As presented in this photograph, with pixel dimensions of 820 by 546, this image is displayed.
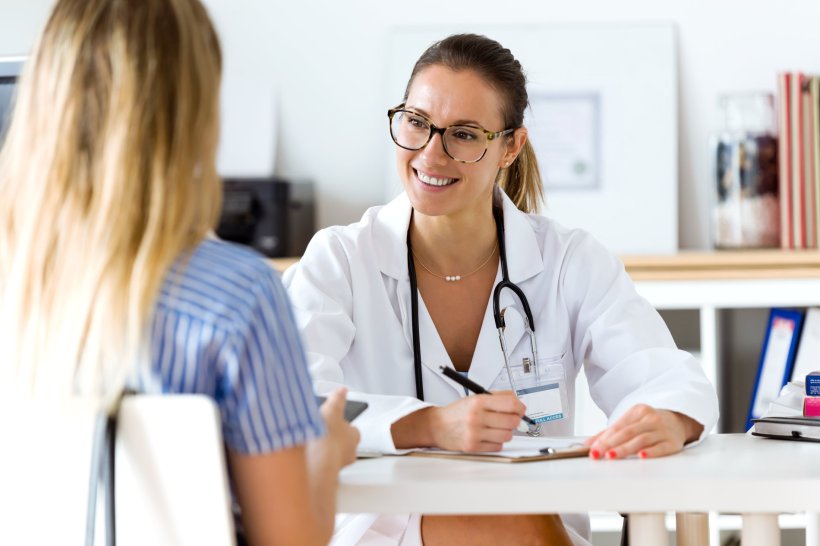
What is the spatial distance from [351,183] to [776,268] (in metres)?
1.17

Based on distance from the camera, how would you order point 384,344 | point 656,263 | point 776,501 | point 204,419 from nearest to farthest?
1. point 204,419
2. point 776,501
3. point 384,344
4. point 656,263

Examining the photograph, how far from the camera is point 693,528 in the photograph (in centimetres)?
142

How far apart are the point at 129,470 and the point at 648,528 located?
59 centimetres

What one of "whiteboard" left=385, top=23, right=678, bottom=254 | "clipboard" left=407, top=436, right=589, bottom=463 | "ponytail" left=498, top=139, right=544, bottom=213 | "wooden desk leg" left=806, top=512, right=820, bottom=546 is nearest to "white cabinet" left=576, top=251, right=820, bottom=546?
"whiteboard" left=385, top=23, right=678, bottom=254

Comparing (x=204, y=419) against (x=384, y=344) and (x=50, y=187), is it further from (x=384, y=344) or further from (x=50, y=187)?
(x=384, y=344)

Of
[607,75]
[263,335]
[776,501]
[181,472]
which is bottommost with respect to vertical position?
[776,501]

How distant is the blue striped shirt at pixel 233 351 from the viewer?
974mm

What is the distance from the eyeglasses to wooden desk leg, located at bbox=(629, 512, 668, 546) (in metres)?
0.80

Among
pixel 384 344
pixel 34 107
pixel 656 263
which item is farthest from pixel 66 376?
pixel 656 263

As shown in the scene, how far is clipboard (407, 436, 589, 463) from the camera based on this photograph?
1331 mm

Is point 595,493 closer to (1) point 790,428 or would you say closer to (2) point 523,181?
(1) point 790,428

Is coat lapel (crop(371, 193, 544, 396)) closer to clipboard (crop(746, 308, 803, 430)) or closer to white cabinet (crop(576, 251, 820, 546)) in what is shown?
white cabinet (crop(576, 251, 820, 546))

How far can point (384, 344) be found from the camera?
71.5 inches

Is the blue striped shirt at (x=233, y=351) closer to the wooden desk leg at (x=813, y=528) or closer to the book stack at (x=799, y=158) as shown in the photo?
the wooden desk leg at (x=813, y=528)
